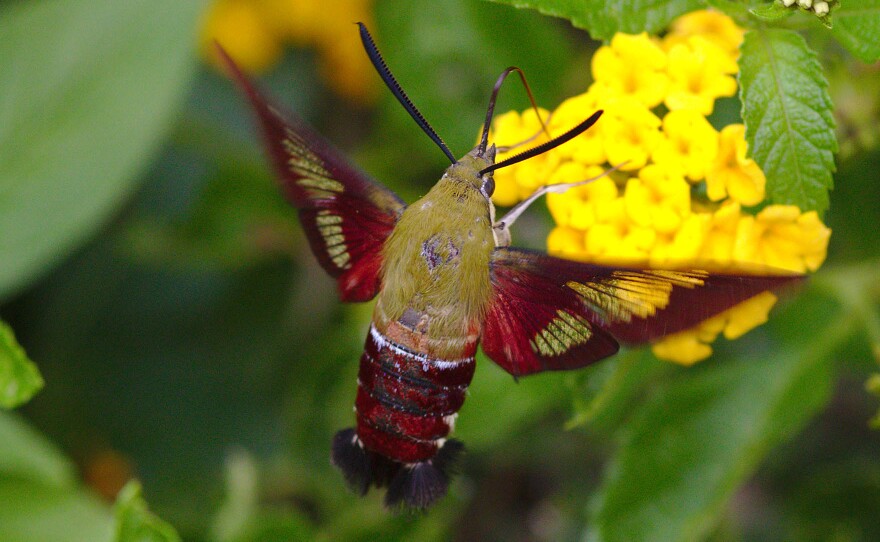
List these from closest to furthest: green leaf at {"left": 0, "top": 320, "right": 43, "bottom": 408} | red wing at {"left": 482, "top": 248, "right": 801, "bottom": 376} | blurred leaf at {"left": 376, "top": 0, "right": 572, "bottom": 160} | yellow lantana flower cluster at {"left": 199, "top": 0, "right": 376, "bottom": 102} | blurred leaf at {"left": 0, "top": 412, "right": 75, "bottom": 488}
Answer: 1. red wing at {"left": 482, "top": 248, "right": 801, "bottom": 376}
2. green leaf at {"left": 0, "top": 320, "right": 43, "bottom": 408}
3. blurred leaf at {"left": 0, "top": 412, "right": 75, "bottom": 488}
4. blurred leaf at {"left": 376, "top": 0, "right": 572, "bottom": 160}
5. yellow lantana flower cluster at {"left": 199, "top": 0, "right": 376, "bottom": 102}

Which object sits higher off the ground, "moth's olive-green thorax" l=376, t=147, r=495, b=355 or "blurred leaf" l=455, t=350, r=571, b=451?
"moth's olive-green thorax" l=376, t=147, r=495, b=355

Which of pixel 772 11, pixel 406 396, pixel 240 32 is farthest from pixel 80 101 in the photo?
pixel 772 11

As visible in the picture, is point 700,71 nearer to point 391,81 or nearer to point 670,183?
point 670,183

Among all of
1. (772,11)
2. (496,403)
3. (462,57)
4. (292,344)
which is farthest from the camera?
(292,344)

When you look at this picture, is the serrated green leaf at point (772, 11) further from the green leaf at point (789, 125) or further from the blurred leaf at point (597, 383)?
the blurred leaf at point (597, 383)

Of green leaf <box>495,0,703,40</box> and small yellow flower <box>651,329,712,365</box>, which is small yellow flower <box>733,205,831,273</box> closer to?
small yellow flower <box>651,329,712,365</box>

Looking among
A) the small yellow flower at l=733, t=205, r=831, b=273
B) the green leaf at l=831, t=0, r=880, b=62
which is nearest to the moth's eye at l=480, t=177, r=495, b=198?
the small yellow flower at l=733, t=205, r=831, b=273
